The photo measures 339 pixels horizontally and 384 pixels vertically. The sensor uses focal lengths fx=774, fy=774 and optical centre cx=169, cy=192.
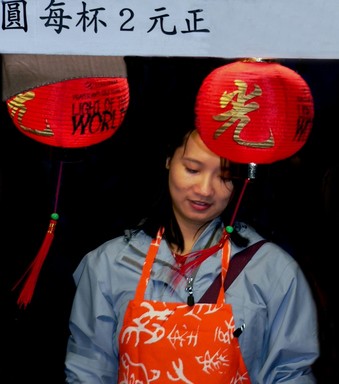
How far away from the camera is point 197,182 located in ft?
10.1

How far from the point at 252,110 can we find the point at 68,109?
0.68 meters

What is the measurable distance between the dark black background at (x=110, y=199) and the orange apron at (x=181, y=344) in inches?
31.7

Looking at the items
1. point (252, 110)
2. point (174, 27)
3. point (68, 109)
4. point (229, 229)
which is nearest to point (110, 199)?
point (229, 229)

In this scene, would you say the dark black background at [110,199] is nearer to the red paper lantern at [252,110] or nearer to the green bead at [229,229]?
the green bead at [229,229]

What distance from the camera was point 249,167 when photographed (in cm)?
302

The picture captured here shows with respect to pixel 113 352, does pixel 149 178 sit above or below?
above

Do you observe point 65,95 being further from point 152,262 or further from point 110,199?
point 110,199

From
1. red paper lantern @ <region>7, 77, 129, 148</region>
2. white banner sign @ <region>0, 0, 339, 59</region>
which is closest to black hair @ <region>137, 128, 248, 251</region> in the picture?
red paper lantern @ <region>7, 77, 129, 148</region>

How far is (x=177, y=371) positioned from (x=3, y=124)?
159 centimetres

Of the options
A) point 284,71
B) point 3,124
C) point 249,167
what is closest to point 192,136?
point 249,167

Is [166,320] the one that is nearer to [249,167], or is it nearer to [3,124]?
[249,167]

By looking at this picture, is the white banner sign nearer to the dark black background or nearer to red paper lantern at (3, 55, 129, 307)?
red paper lantern at (3, 55, 129, 307)

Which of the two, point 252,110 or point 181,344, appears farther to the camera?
point 181,344

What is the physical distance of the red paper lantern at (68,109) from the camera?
2.85 meters
